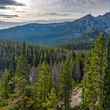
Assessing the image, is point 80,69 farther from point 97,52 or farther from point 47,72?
point 97,52

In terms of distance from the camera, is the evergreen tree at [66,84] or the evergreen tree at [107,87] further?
the evergreen tree at [66,84]

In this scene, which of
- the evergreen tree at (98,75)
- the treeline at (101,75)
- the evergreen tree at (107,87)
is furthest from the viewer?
the evergreen tree at (98,75)

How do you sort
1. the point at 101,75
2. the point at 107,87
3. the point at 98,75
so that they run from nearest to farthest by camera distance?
the point at 107,87 → the point at 101,75 → the point at 98,75

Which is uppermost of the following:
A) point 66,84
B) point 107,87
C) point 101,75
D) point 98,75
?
point 101,75

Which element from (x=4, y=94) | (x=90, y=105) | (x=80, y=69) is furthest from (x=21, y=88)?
(x=80, y=69)

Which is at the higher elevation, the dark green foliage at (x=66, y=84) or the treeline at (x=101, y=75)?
the treeline at (x=101, y=75)

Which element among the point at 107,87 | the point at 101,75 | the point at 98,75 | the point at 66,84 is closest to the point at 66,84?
the point at 66,84

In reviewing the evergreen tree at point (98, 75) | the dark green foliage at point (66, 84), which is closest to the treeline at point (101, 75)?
the evergreen tree at point (98, 75)

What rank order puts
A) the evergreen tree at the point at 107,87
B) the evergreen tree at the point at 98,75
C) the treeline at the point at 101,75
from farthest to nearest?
the evergreen tree at the point at 98,75, the treeline at the point at 101,75, the evergreen tree at the point at 107,87

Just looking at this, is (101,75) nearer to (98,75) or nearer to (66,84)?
(98,75)

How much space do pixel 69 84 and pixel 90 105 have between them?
836 inches

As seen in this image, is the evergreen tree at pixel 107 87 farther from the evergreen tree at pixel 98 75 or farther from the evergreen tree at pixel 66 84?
the evergreen tree at pixel 66 84

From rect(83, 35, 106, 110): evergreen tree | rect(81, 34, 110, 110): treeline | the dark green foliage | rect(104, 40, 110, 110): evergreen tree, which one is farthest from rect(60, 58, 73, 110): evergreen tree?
rect(104, 40, 110, 110): evergreen tree

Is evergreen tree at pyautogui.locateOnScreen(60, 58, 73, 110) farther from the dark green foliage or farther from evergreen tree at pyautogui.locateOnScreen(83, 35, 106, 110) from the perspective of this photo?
evergreen tree at pyautogui.locateOnScreen(83, 35, 106, 110)
